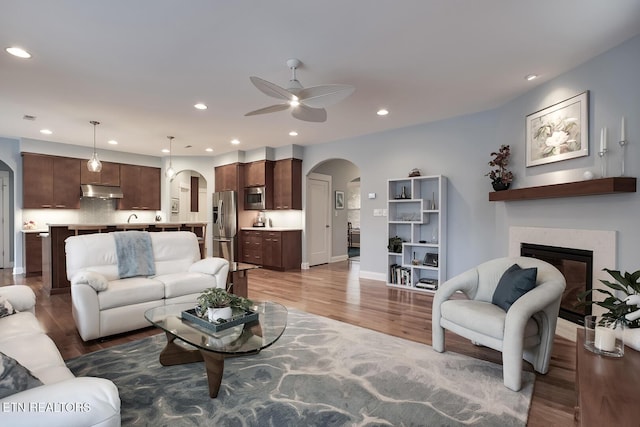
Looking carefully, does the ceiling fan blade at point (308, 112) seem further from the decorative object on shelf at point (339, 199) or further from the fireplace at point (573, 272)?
the decorative object on shelf at point (339, 199)

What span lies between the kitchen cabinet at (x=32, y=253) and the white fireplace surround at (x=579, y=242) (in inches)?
330

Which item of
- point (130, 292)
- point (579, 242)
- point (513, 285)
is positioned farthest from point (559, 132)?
point (130, 292)

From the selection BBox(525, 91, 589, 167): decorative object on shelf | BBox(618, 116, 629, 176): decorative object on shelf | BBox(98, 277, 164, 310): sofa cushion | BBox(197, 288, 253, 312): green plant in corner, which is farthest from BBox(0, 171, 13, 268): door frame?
BBox(618, 116, 629, 176): decorative object on shelf

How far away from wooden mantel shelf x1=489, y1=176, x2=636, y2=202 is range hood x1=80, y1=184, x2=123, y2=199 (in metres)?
7.93

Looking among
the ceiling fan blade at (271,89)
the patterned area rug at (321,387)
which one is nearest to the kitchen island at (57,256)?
the patterned area rug at (321,387)

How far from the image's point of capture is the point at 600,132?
3.04 metres

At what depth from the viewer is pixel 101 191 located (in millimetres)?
7473

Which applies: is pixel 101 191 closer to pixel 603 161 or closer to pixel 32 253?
pixel 32 253

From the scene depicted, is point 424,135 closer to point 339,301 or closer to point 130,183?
point 339,301

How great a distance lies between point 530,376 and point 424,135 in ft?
12.8

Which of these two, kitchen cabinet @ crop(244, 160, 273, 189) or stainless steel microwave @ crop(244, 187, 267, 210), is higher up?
kitchen cabinet @ crop(244, 160, 273, 189)

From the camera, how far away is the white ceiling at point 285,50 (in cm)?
240

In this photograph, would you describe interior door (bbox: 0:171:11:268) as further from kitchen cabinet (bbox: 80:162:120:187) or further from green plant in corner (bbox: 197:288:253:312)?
green plant in corner (bbox: 197:288:253:312)

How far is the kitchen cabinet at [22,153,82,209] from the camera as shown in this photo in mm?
6586
